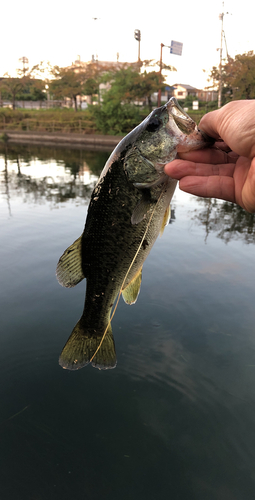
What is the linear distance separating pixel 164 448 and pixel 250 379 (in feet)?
5.03

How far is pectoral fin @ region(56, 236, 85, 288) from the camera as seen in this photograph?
2.43m

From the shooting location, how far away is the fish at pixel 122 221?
7.03ft

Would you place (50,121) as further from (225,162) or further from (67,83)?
(225,162)

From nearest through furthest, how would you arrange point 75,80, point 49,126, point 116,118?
point 116,118 → point 49,126 → point 75,80

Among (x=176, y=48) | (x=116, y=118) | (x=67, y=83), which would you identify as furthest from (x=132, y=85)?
(x=67, y=83)

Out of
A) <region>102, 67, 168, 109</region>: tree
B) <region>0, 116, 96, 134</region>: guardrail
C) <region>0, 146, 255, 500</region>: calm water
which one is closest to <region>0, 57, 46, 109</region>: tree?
<region>0, 116, 96, 134</region>: guardrail

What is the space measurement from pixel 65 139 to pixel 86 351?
114 feet

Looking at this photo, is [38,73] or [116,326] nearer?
[116,326]

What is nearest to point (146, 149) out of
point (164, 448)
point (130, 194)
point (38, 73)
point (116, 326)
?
point (130, 194)

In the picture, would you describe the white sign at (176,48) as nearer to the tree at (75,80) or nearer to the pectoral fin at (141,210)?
the tree at (75,80)

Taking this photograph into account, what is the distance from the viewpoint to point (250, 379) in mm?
4398

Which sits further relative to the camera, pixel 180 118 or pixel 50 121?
pixel 50 121

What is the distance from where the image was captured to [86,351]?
2.57m

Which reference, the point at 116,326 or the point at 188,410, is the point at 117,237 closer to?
the point at 188,410
